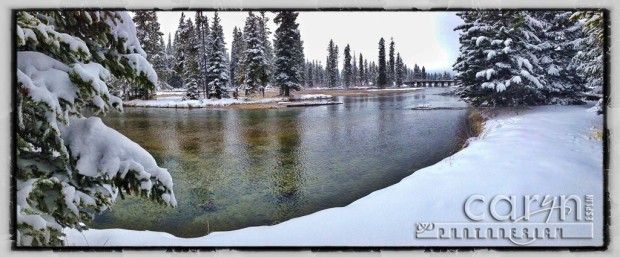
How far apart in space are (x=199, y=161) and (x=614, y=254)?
4.21m

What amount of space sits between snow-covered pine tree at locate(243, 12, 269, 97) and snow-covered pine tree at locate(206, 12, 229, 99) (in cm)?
24

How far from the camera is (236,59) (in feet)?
14.9

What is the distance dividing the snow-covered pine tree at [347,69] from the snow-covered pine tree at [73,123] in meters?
2.19

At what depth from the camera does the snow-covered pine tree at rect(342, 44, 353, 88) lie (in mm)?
4389

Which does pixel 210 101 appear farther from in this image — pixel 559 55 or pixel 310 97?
pixel 559 55

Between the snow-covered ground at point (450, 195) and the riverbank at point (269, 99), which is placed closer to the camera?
the snow-covered ground at point (450, 195)

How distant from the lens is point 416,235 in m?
3.77

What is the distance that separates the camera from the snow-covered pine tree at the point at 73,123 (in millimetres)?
2592

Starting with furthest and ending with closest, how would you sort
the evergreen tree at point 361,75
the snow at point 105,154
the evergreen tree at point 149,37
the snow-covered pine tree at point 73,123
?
1. the evergreen tree at point 361,75
2. the evergreen tree at point 149,37
3. the snow at point 105,154
4. the snow-covered pine tree at point 73,123

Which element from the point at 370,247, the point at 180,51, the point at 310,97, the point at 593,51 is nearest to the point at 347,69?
the point at 310,97

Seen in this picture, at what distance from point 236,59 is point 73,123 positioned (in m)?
2.07

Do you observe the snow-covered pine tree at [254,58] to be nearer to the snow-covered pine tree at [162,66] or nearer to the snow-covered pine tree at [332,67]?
the snow-covered pine tree at [332,67]

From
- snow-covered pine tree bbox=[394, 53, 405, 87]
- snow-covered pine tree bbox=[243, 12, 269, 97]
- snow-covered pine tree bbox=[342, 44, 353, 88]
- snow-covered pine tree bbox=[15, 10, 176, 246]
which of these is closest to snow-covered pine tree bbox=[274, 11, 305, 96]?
snow-covered pine tree bbox=[243, 12, 269, 97]

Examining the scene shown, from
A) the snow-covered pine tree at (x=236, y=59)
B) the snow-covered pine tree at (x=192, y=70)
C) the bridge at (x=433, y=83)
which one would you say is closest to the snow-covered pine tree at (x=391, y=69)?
the bridge at (x=433, y=83)
